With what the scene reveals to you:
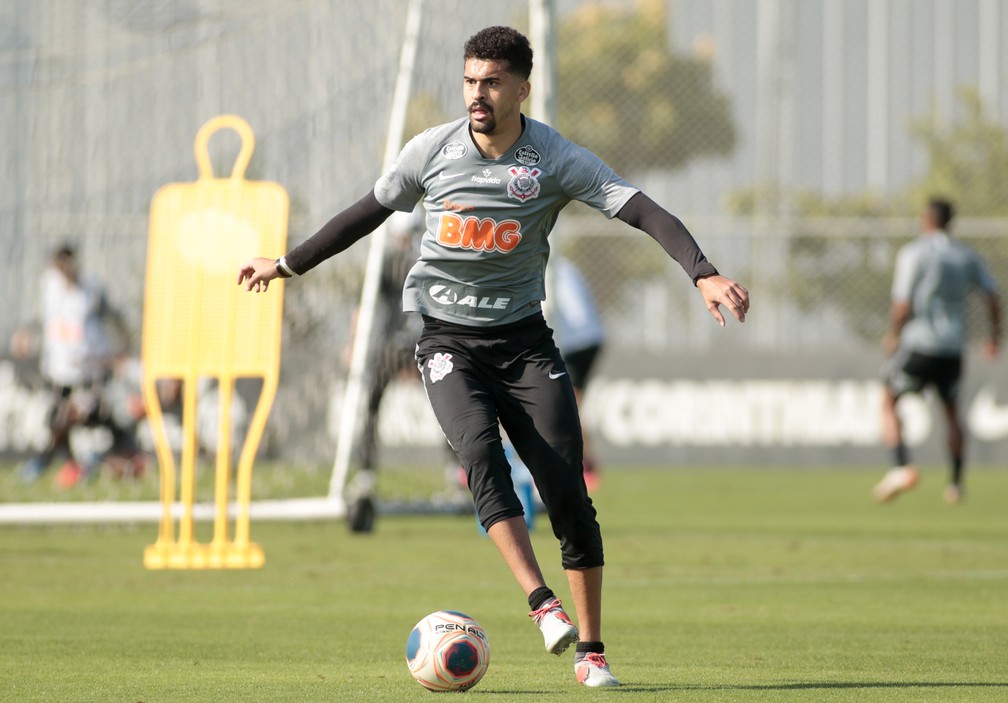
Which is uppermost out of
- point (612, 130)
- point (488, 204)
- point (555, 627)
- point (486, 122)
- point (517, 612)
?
point (612, 130)

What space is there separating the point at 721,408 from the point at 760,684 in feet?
48.7

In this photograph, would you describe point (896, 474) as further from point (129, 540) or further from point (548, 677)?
point (548, 677)

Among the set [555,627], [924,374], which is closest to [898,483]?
[924,374]

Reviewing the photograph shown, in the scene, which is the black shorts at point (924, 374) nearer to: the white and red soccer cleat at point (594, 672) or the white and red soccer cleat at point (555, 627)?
the white and red soccer cleat at point (594, 672)

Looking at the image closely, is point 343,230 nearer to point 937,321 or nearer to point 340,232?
point 340,232

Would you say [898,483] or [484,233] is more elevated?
[484,233]

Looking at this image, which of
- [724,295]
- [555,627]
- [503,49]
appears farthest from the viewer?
[503,49]

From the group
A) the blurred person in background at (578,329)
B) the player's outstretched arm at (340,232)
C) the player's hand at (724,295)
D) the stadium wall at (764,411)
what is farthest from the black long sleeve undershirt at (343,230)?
the stadium wall at (764,411)

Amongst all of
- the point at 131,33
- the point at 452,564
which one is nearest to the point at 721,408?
Result: the point at 131,33

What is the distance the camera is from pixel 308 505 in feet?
37.8

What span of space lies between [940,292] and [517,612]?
8.55 metres

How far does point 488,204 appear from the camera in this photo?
19.4 ft

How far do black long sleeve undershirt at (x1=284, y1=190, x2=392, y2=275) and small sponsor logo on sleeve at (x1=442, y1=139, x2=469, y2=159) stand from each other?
290 mm

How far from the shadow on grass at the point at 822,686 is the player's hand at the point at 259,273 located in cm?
189
